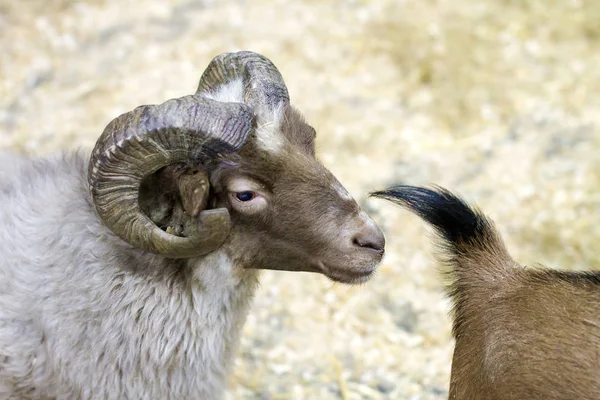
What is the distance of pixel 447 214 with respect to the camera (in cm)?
377

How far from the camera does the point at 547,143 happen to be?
8359 mm

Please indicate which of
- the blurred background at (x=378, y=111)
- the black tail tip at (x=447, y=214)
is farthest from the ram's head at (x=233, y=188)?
the blurred background at (x=378, y=111)

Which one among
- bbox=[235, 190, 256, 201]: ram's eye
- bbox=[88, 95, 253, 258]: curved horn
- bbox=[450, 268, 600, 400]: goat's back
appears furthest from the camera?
bbox=[235, 190, 256, 201]: ram's eye

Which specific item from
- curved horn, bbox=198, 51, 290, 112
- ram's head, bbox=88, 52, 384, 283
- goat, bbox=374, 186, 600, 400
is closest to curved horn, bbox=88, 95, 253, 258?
ram's head, bbox=88, 52, 384, 283

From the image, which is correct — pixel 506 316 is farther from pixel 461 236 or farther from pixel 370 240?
pixel 370 240

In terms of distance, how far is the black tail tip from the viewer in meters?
3.75

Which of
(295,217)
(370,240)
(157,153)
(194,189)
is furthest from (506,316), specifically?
(157,153)

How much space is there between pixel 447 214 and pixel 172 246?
1.39 m

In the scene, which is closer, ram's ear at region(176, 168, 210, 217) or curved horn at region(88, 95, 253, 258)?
curved horn at region(88, 95, 253, 258)

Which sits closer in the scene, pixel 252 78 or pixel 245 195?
pixel 245 195

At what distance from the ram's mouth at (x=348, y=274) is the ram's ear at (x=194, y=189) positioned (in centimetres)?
73

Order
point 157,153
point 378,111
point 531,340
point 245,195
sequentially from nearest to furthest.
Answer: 1. point 531,340
2. point 157,153
3. point 245,195
4. point 378,111

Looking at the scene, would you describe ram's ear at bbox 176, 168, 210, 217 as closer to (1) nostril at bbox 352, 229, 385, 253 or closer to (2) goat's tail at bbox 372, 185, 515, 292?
(1) nostril at bbox 352, 229, 385, 253

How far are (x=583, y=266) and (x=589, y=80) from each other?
346 centimetres
